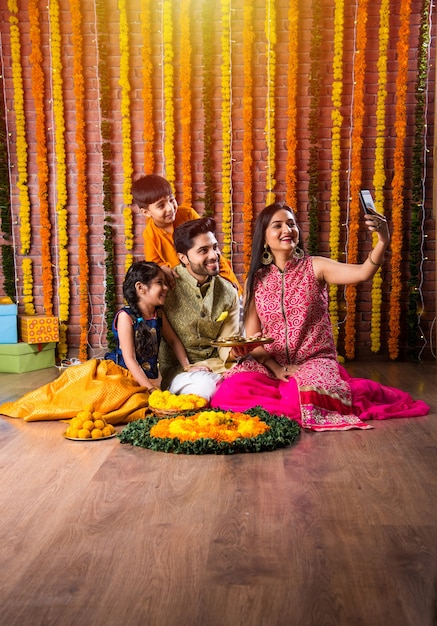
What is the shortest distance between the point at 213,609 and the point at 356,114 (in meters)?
4.90

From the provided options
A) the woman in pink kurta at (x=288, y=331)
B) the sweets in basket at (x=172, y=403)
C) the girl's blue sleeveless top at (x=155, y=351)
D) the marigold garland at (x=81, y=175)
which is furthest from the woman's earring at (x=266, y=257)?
the marigold garland at (x=81, y=175)

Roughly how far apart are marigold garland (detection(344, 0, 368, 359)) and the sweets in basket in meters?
2.63

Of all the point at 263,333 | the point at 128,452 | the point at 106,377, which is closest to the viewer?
the point at 128,452

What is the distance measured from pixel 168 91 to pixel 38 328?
228cm

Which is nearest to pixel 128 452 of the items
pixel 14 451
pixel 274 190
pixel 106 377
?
pixel 14 451

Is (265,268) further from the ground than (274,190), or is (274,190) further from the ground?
(274,190)

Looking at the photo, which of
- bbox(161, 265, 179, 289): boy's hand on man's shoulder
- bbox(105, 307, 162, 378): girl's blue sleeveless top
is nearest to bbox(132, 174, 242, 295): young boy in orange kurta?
bbox(161, 265, 179, 289): boy's hand on man's shoulder

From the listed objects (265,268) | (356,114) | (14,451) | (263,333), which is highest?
(356,114)

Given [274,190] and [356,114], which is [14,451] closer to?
[274,190]

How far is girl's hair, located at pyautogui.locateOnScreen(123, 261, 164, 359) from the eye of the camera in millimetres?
4133

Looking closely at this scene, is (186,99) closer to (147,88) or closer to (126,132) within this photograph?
(147,88)

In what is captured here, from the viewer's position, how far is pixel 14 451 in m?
3.20

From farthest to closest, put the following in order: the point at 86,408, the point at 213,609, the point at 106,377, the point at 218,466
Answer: the point at 106,377 → the point at 86,408 → the point at 218,466 → the point at 213,609

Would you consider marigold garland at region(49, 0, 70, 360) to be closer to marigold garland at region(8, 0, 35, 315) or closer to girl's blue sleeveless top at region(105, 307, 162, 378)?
marigold garland at region(8, 0, 35, 315)
